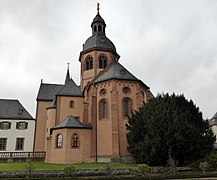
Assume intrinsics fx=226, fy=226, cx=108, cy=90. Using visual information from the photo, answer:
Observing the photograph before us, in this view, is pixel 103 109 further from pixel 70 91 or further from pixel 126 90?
pixel 70 91

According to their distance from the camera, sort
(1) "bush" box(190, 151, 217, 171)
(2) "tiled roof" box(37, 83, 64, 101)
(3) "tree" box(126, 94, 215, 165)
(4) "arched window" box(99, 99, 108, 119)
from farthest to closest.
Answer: (2) "tiled roof" box(37, 83, 64, 101) → (4) "arched window" box(99, 99, 108, 119) → (3) "tree" box(126, 94, 215, 165) → (1) "bush" box(190, 151, 217, 171)

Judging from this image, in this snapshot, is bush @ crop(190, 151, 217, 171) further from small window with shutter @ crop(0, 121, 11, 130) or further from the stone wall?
small window with shutter @ crop(0, 121, 11, 130)

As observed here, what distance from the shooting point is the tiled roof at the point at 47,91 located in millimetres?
46500

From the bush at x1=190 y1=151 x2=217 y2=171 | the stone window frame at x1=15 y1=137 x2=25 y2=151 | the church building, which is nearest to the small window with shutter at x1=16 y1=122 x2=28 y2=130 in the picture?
the stone window frame at x1=15 y1=137 x2=25 y2=151

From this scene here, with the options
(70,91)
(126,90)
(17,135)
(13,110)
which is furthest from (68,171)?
(13,110)

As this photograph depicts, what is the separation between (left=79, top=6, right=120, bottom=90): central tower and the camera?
42.3m

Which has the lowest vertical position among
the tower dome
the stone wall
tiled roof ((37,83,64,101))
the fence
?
the stone wall

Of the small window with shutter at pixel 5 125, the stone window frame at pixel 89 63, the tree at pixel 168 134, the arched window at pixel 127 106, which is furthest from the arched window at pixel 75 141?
the small window with shutter at pixel 5 125

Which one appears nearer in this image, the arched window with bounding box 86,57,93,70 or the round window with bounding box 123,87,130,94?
the round window with bounding box 123,87,130,94

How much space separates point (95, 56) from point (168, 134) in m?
23.1

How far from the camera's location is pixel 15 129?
146 feet

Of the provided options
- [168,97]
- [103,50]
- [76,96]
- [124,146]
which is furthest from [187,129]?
[103,50]

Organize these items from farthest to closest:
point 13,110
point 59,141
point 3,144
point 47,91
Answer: point 47,91 → point 13,110 → point 3,144 → point 59,141

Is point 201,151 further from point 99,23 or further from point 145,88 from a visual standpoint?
point 99,23
